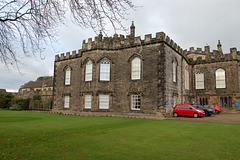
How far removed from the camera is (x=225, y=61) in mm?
26766

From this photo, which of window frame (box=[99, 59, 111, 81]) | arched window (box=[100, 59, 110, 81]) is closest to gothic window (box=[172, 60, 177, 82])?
window frame (box=[99, 59, 111, 81])

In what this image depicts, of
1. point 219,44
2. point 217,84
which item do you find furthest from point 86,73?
point 219,44

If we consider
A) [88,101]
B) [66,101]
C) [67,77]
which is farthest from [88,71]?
[66,101]

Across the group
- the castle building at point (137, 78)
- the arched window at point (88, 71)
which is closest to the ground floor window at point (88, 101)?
the castle building at point (137, 78)

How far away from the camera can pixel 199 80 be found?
28500 mm

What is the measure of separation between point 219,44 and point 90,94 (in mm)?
29396

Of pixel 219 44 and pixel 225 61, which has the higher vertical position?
pixel 219 44

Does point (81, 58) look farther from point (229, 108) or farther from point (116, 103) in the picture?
point (229, 108)

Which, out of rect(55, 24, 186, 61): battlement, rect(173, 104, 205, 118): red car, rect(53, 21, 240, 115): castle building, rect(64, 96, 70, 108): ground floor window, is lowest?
rect(173, 104, 205, 118): red car

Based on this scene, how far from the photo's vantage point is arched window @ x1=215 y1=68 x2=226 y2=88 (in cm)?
2680

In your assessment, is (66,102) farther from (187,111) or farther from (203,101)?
(203,101)

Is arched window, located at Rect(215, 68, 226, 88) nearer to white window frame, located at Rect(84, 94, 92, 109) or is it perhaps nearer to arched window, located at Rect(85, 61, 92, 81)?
arched window, located at Rect(85, 61, 92, 81)

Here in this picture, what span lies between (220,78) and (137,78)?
13842 mm

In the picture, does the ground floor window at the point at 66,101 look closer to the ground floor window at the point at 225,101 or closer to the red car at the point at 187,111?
the red car at the point at 187,111
